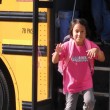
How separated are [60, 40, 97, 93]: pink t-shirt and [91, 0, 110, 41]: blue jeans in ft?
2.23

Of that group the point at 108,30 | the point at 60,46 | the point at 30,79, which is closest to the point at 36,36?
the point at 60,46

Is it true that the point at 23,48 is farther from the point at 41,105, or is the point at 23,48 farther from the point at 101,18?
the point at 101,18

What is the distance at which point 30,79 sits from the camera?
15.6 ft

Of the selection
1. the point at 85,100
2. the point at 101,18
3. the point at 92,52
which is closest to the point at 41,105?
the point at 85,100

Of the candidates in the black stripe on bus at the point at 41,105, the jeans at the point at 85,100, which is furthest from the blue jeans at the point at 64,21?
the jeans at the point at 85,100

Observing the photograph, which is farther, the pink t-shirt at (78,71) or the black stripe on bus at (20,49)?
the black stripe on bus at (20,49)

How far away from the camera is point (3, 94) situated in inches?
195

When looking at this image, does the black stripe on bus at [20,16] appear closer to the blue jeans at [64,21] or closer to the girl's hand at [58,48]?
the blue jeans at [64,21]

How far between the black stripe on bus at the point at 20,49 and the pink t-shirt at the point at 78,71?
1.41ft

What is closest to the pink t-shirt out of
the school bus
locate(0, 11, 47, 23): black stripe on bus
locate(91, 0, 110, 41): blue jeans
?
the school bus

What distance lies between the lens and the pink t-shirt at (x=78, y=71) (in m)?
4.29

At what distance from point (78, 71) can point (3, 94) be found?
3.42ft

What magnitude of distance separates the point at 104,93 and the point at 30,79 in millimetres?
759

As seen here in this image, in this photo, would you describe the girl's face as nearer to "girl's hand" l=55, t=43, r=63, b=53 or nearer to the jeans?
"girl's hand" l=55, t=43, r=63, b=53
